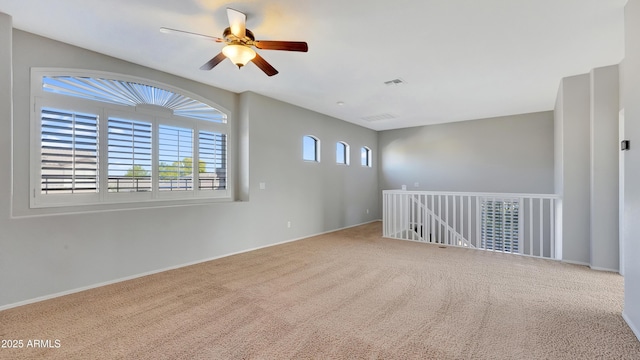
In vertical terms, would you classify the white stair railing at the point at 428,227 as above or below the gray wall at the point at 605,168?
below

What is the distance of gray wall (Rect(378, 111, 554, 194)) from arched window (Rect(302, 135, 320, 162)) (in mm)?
2870

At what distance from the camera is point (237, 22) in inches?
94.3

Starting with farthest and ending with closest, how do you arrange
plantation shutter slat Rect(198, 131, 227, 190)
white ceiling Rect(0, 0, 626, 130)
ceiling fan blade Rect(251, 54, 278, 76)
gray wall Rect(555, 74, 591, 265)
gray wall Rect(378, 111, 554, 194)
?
gray wall Rect(378, 111, 554, 194) < plantation shutter slat Rect(198, 131, 227, 190) < gray wall Rect(555, 74, 591, 265) < ceiling fan blade Rect(251, 54, 278, 76) < white ceiling Rect(0, 0, 626, 130)

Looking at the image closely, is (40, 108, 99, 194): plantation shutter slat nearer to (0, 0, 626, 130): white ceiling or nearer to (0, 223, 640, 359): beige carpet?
(0, 0, 626, 130): white ceiling

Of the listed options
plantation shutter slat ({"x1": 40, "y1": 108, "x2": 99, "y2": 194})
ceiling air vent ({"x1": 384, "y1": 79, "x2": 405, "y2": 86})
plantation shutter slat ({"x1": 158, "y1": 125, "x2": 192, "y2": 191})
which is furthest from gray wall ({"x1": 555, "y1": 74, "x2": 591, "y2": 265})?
plantation shutter slat ({"x1": 40, "y1": 108, "x2": 99, "y2": 194})

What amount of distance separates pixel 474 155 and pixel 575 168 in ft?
9.97

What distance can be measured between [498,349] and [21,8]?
4961 millimetres

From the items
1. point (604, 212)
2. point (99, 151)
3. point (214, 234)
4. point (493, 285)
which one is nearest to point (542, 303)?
point (493, 285)

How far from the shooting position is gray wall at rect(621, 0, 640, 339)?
6.98ft

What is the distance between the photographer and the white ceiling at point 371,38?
2426 mm

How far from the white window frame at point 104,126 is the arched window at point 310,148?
1.85m

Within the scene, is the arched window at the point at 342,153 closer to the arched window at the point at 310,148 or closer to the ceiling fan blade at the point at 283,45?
the arched window at the point at 310,148

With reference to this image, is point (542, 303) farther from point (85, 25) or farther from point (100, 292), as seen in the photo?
point (85, 25)

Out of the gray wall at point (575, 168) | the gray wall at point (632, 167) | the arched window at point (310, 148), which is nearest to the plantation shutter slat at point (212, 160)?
the arched window at point (310, 148)
